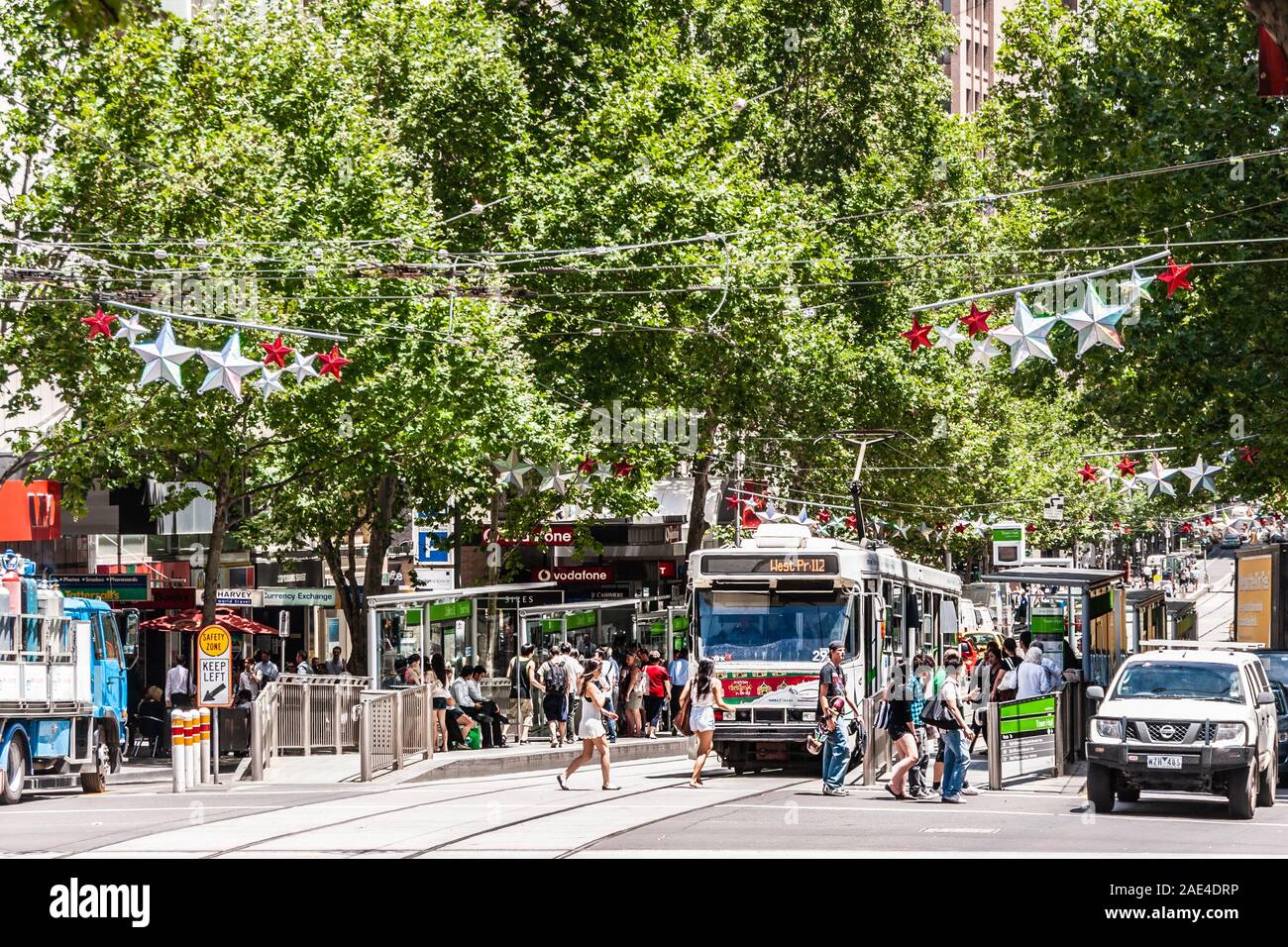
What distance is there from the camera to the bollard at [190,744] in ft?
79.9

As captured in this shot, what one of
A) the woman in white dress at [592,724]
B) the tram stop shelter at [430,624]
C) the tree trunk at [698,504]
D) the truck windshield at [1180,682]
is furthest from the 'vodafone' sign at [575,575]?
the truck windshield at [1180,682]

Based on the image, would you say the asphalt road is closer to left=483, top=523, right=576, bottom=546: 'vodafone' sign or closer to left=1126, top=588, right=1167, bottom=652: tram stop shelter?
left=483, top=523, right=576, bottom=546: 'vodafone' sign

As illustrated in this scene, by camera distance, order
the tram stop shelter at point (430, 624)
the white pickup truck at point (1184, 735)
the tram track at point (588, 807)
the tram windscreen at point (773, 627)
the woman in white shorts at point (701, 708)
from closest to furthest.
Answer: the tram track at point (588, 807), the white pickup truck at point (1184, 735), the woman in white shorts at point (701, 708), the tram windscreen at point (773, 627), the tram stop shelter at point (430, 624)

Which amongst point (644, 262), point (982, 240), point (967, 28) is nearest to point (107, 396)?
point (644, 262)

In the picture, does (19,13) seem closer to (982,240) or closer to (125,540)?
(125,540)

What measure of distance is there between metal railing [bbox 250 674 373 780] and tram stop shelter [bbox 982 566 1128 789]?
9.95 metres

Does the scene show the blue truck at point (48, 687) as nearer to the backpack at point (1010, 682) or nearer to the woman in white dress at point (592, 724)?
the woman in white dress at point (592, 724)

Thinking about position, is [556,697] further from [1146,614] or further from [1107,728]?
[1146,614]

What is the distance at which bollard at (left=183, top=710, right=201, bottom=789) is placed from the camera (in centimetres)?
2436

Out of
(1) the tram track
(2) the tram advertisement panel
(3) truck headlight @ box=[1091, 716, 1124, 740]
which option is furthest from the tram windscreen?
(3) truck headlight @ box=[1091, 716, 1124, 740]

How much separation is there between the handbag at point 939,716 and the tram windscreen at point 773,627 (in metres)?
4.71

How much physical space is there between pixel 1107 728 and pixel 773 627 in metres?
6.15

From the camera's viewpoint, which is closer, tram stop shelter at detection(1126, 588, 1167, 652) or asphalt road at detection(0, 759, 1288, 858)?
asphalt road at detection(0, 759, 1288, 858)

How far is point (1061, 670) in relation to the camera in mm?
33781
